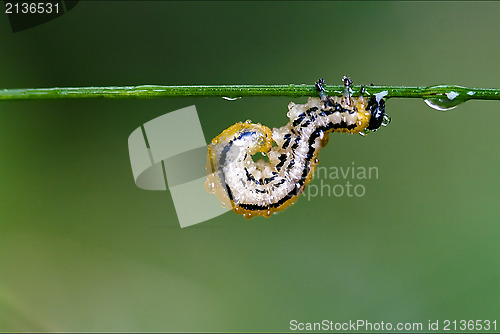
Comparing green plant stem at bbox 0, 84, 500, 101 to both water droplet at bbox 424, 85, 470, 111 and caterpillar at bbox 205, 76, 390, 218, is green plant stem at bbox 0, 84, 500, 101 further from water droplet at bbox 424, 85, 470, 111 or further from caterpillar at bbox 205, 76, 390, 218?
caterpillar at bbox 205, 76, 390, 218

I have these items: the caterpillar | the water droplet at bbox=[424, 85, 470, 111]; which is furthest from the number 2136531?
the water droplet at bbox=[424, 85, 470, 111]

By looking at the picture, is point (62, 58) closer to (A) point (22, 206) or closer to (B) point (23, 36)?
(B) point (23, 36)

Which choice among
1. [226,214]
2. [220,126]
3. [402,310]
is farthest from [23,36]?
[402,310]

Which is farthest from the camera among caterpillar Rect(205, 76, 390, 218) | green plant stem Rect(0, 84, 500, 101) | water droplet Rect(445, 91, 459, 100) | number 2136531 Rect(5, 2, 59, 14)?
number 2136531 Rect(5, 2, 59, 14)

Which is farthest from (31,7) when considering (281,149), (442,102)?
(442,102)

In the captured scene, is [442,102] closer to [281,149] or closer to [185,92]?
[281,149]

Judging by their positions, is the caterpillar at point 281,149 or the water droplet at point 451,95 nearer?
the water droplet at point 451,95

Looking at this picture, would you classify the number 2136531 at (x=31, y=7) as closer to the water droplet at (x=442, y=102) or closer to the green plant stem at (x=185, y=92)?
the green plant stem at (x=185, y=92)

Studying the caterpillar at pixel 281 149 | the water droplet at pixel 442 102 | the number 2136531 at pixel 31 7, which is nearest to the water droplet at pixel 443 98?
the water droplet at pixel 442 102

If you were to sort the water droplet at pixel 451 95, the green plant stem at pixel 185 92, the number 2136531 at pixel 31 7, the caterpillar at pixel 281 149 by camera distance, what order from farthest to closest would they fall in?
the number 2136531 at pixel 31 7
the caterpillar at pixel 281 149
the water droplet at pixel 451 95
the green plant stem at pixel 185 92
